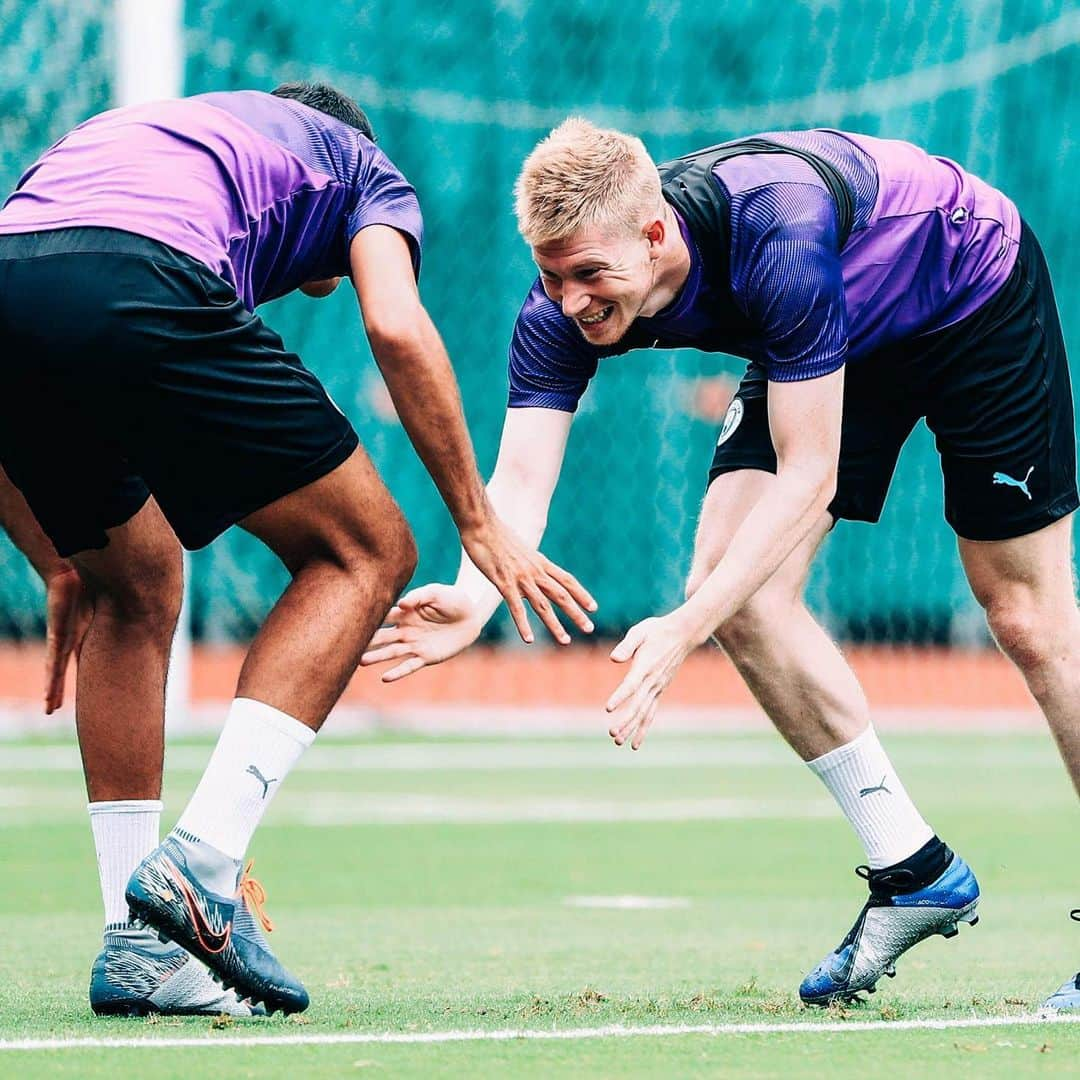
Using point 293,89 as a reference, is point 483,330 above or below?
below

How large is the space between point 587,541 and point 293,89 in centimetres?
1193

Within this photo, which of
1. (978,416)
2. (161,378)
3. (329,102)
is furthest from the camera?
(978,416)

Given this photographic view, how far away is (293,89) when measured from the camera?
415 centimetres

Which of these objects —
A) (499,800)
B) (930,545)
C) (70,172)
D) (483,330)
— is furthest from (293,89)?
(930,545)

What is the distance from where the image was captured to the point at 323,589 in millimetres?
3779

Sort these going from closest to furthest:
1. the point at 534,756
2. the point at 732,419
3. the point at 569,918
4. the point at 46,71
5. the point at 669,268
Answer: the point at 669,268, the point at 732,419, the point at 569,918, the point at 534,756, the point at 46,71

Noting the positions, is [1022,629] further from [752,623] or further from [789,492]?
[789,492]

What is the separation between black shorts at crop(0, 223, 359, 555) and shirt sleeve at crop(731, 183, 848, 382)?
0.77m

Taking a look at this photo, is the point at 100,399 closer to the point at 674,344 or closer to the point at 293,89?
the point at 293,89

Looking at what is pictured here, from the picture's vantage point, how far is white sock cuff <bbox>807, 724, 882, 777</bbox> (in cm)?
425

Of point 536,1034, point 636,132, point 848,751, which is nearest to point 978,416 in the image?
point 848,751

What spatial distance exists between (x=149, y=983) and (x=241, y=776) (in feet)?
1.72

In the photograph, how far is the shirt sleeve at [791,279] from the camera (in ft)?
12.3

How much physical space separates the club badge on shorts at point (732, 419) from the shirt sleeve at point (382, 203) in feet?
2.81
